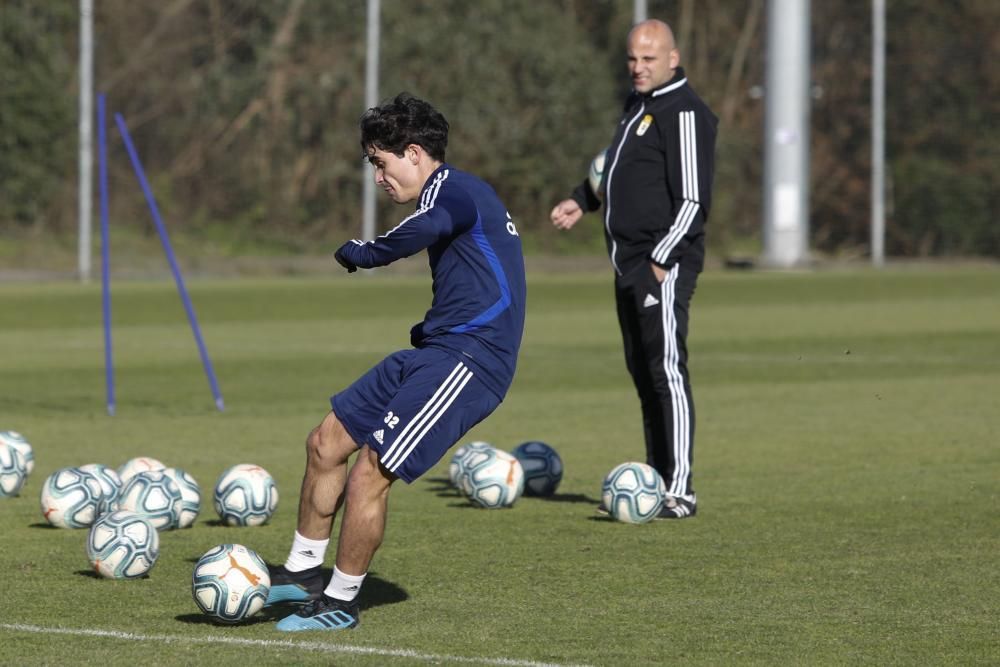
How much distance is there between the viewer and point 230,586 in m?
6.56

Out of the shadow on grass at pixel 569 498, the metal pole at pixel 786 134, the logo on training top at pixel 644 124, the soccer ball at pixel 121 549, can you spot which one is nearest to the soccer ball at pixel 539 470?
the shadow on grass at pixel 569 498

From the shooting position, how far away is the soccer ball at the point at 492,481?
9.48 m

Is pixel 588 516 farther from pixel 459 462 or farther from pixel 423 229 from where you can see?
pixel 423 229

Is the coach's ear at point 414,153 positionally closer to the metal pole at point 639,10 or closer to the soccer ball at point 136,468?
the soccer ball at point 136,468

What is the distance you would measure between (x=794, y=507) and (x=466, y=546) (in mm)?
2054

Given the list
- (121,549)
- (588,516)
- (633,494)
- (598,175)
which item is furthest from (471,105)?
(121,549)

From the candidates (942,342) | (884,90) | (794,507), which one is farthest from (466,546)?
(884,90)

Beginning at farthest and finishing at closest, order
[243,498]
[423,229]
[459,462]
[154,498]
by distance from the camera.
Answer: [459,462] → [243,498] → [154,498] → [423,229]

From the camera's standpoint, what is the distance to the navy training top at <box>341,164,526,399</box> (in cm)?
668

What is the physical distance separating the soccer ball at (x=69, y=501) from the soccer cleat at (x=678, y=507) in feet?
9.08

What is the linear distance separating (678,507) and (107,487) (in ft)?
9.24

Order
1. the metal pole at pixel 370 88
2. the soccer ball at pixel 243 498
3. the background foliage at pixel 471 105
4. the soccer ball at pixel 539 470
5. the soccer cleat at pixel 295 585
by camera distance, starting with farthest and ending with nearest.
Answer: the metal pole at pixel 370 88, the background foliage at pixel 471 105, the soccer ball at pixel 539 470, the soccer ball at pixel 243 498, the soccer cleat at pixel 295 585

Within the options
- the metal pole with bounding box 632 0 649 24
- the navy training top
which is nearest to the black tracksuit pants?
the navy training top

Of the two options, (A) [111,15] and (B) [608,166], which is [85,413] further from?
(A) [111,15]
